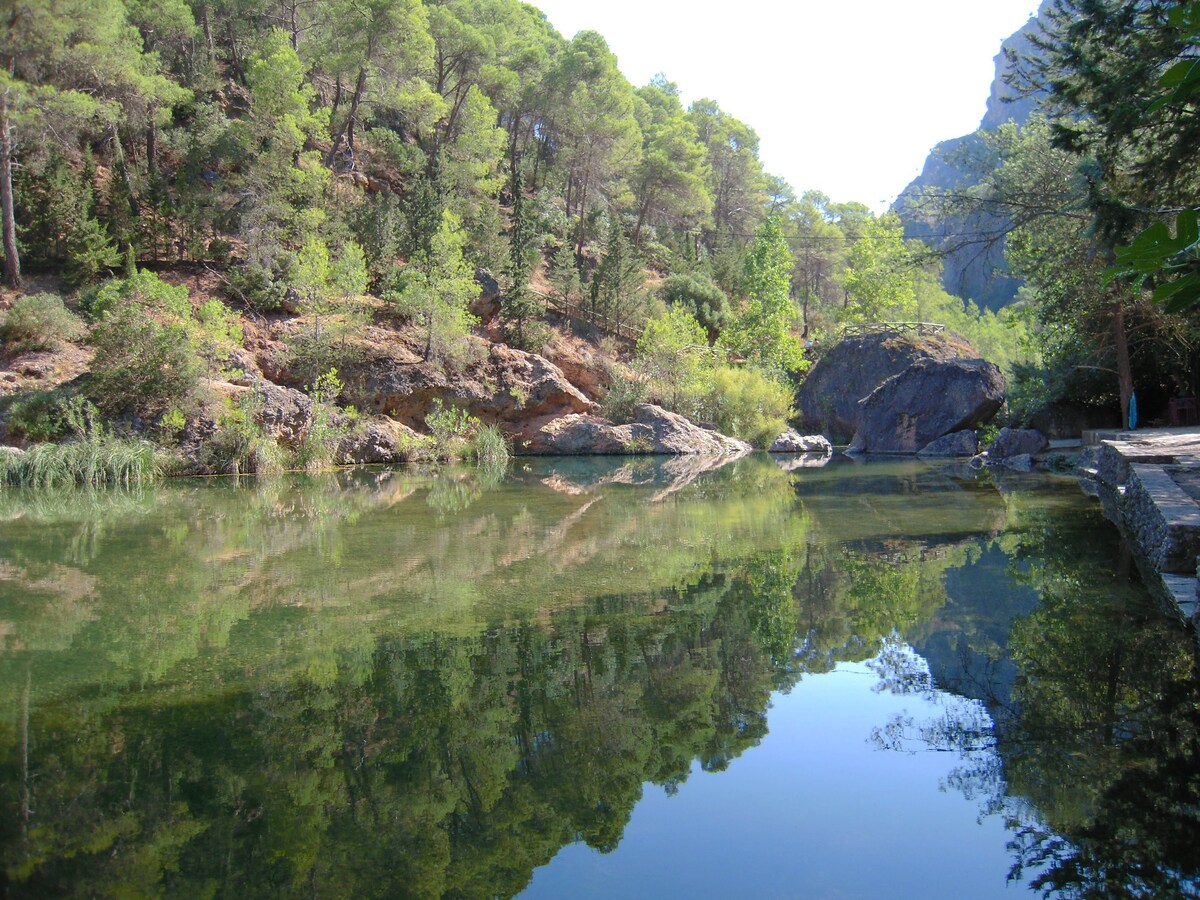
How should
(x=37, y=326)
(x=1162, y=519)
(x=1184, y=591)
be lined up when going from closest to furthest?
(x=1184, y=591), (x=1162, y=519), (x=37, y=326)

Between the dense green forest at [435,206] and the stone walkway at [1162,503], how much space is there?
2.57m

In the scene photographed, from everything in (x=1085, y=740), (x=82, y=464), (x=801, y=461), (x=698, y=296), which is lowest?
(x=801, y=461)

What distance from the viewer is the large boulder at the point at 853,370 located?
104 ft

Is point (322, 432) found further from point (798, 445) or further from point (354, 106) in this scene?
point (354, 106)

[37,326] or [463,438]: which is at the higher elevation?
[37,326]

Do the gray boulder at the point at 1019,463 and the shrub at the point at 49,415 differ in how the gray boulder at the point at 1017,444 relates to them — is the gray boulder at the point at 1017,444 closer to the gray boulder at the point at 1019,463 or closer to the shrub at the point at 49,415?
the gray boulder at the point at 1019,463


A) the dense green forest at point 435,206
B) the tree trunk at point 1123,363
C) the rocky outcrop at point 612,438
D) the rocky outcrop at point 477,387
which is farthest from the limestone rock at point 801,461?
the rocky outcrop at point 477,387

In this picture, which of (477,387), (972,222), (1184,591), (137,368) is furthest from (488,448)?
(1184,591)

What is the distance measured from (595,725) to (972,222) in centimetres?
3288

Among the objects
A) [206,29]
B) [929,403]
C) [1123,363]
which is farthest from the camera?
[206,29]

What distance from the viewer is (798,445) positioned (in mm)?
30031

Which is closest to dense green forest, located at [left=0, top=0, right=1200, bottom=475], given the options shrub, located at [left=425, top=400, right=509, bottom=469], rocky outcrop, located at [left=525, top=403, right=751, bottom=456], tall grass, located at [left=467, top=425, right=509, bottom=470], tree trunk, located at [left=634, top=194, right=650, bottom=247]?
tree trunk, located at [left=634, top=194, right=650, bottom=247]

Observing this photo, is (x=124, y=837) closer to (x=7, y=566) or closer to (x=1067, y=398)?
(x=7, y=566)

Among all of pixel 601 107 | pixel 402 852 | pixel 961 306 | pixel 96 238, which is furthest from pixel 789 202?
pixel 402 852
